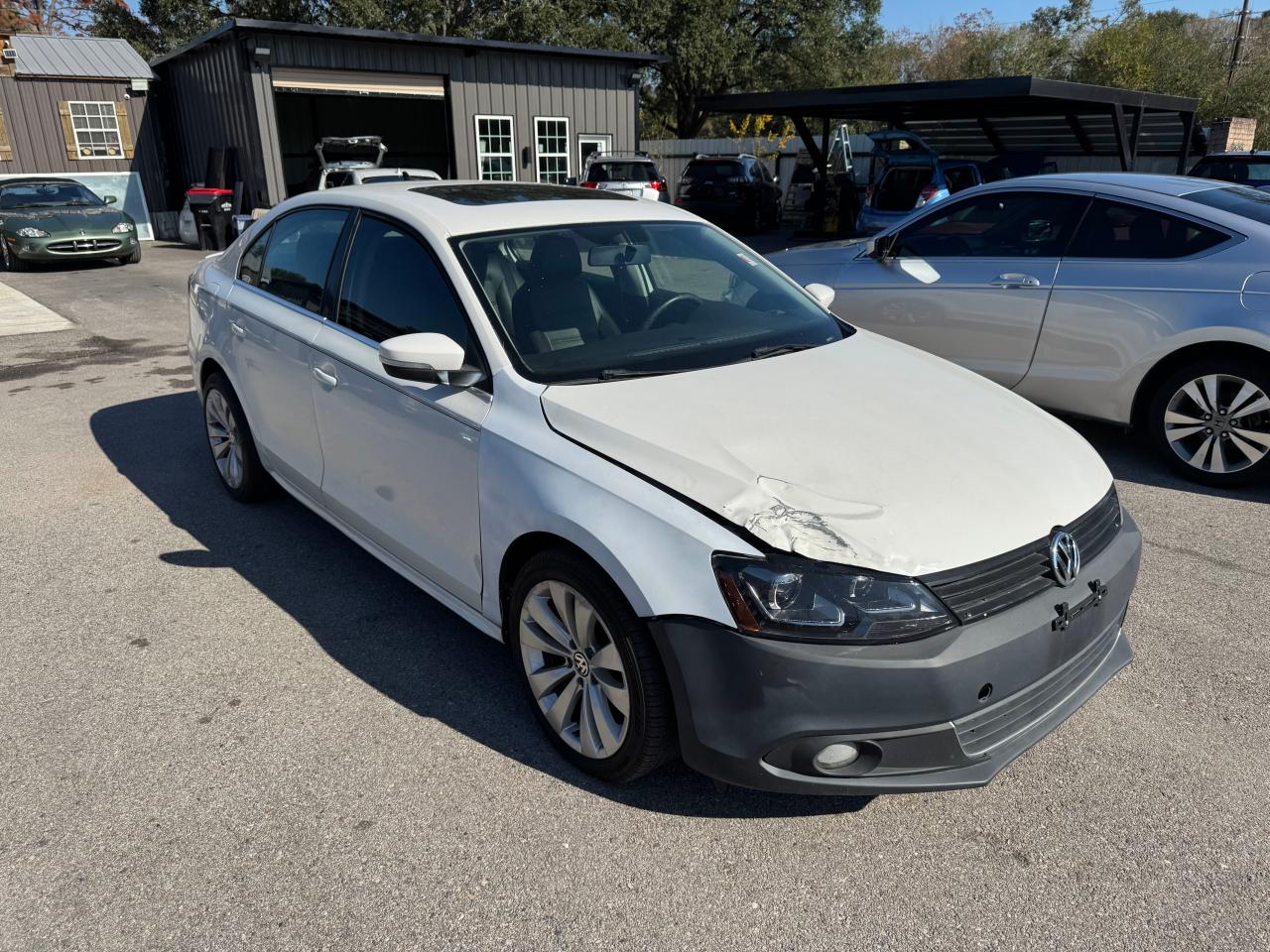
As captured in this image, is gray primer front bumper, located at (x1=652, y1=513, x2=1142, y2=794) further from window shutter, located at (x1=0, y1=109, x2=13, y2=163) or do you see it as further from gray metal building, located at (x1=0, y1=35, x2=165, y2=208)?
window shutter, located at (x1=0, y1=109, x2=13, y2=163)

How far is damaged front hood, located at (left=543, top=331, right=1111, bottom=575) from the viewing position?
2.35m

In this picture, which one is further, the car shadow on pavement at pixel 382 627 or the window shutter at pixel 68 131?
the window shutter at pixel 68 131

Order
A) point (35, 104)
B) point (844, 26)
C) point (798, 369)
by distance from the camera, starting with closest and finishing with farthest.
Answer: point (798, 369), point (35, 104), point (844, 26)

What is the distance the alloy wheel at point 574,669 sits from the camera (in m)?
2.62

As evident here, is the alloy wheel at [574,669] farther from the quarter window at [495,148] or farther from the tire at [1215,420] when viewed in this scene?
the quarter window at [495,148]

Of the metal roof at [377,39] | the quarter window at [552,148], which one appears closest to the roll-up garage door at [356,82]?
the metal roof at [377,39]

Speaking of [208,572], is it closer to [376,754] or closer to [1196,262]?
[376,754]

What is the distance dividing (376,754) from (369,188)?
2456 mm

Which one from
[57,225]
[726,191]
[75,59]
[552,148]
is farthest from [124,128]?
[726,191]

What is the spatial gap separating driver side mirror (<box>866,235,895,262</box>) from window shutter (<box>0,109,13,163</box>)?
72.4 ft

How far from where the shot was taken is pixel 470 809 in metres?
2.70

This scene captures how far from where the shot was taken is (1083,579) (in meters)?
2.58

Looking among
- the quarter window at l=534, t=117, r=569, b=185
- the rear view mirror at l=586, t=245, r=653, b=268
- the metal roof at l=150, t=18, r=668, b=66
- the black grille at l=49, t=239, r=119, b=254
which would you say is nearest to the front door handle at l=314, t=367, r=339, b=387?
→ the rear view mirror at l=586, t=245, r=653, b=268

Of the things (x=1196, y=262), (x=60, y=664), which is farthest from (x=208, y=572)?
(x=1196, y=262)
